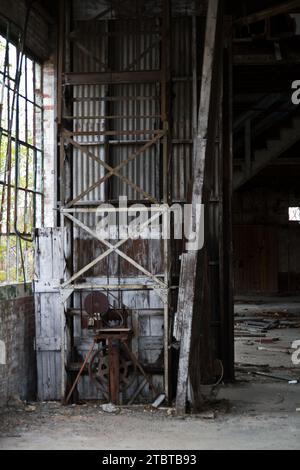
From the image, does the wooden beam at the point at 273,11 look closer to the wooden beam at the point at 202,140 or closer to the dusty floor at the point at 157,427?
the wooden beam at the point at 202,140

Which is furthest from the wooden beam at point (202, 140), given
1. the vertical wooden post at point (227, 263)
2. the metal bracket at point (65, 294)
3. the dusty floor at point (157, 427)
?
the metal bracket at point (65, 294)

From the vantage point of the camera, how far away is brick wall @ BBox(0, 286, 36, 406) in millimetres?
10430

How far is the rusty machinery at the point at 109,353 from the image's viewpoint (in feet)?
35.8

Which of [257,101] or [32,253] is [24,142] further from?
[257,101]

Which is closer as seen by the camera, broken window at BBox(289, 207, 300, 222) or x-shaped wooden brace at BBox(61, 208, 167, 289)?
x-shaped wooden brace at BBox(61, 208, 167, 289)

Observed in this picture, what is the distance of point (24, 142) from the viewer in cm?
1172

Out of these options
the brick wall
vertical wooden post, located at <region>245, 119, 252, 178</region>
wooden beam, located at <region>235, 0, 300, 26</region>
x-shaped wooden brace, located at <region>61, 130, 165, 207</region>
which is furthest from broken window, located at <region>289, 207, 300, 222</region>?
the brick wall

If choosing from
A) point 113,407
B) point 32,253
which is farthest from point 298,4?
point 113,407

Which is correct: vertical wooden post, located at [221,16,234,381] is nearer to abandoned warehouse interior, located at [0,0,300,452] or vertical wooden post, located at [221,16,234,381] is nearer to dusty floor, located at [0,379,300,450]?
abandoned warehouse interior, located at [0,0,300,452]

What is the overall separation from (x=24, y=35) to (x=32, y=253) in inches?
145

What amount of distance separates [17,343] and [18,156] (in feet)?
10.2

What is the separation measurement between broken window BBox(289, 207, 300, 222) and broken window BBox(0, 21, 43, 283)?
19.5 meters
